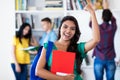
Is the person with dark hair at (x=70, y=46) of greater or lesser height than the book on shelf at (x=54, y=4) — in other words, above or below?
below

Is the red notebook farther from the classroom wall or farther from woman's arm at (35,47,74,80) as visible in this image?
the classroom wall

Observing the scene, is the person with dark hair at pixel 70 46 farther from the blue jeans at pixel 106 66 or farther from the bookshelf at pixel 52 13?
the bookshelf at pixel 52 13

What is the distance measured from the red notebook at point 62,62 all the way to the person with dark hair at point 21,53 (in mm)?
2667

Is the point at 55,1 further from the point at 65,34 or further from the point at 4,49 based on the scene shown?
the point at 65,34

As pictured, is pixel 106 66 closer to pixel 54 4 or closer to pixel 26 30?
pixel 26 30

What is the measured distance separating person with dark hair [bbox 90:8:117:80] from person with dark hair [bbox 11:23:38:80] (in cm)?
112

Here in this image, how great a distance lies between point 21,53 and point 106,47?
52.8 inches

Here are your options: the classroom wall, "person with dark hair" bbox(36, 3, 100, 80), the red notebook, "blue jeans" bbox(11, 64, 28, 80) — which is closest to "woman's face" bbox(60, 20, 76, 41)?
"person with dark hair" bbox(36, 3, 100, 80)

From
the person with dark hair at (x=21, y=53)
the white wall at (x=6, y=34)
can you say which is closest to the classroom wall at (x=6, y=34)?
the white wall at (x=6, y=34)

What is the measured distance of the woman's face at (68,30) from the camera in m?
1.52

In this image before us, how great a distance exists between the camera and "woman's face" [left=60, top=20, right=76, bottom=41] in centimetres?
152

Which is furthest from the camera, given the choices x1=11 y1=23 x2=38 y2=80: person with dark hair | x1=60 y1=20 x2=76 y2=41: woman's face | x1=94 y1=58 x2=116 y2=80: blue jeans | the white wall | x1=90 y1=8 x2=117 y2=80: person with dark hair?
the white wall

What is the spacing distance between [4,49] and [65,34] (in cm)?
346

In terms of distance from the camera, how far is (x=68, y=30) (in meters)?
1.52
